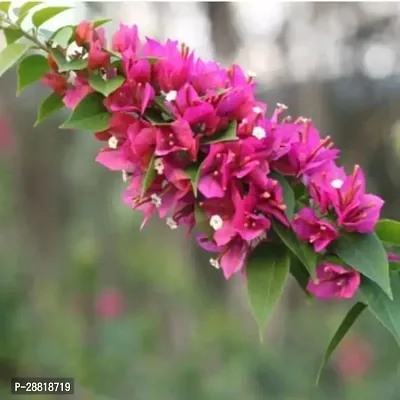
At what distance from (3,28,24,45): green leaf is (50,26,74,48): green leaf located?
21 mm

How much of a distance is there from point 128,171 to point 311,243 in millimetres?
103

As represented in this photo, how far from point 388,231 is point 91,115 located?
0.56 feet

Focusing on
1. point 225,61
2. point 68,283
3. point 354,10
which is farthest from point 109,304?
point 354,10

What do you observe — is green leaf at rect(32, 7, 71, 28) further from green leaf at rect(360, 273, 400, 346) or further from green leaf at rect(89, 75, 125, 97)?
green leaf at rect(360, 273, 400, 346)

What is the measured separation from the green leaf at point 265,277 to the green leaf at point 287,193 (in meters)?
0.03

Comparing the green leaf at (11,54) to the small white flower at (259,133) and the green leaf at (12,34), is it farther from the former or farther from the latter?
the small white flower at (259,133)

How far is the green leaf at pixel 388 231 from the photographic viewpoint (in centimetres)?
33

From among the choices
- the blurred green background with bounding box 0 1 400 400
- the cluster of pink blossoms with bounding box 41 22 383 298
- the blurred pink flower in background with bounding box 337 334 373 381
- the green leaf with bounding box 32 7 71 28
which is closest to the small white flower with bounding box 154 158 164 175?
the cluster of pink blossoms with bounding box 41 22 383 298

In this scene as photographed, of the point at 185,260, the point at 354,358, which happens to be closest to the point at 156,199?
the point at 185,260

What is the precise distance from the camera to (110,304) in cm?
94

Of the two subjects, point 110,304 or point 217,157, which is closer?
point 217,157

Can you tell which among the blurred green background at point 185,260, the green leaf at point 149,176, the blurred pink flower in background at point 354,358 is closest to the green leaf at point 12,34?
the green leaf at point 149,176

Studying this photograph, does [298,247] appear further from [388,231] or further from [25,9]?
[25,9]

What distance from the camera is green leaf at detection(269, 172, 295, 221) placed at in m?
0.30
